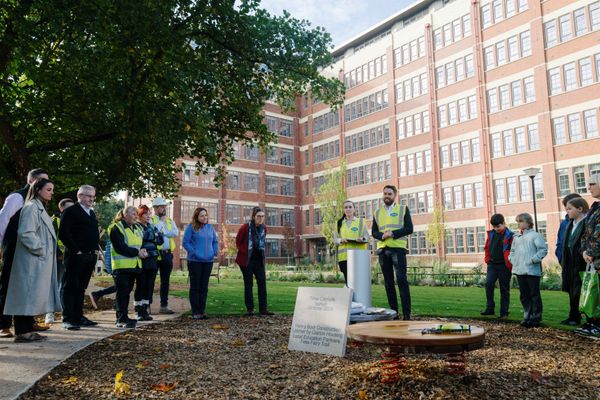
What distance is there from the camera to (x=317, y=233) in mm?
51094

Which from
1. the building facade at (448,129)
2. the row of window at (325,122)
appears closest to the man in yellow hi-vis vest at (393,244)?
the building facade at (448,129)

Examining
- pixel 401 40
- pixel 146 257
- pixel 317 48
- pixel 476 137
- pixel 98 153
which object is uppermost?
pixel 401 40

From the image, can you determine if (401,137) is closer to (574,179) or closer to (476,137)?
(476,137)

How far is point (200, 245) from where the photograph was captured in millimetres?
9023

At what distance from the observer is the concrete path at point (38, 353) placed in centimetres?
409

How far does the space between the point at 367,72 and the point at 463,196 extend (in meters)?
16.9

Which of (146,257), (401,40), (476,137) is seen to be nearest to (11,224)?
(146,257)

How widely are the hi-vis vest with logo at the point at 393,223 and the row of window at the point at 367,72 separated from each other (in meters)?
39.8

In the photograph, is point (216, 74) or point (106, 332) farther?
point (216, 74)

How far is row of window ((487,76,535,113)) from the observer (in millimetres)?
34000

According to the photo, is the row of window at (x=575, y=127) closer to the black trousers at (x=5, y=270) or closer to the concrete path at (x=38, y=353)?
the concrete path at (x=38, y=353)

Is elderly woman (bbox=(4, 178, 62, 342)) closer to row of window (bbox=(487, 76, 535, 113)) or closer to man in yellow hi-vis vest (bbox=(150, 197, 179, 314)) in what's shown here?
man in yellow hi-vis vest (bbox=(150, 197, 179, 314))

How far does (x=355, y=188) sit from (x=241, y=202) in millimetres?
11526

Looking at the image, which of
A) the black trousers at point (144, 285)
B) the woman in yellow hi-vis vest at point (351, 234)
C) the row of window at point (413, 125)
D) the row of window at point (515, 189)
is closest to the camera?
the black trousers at point (144, 285)
